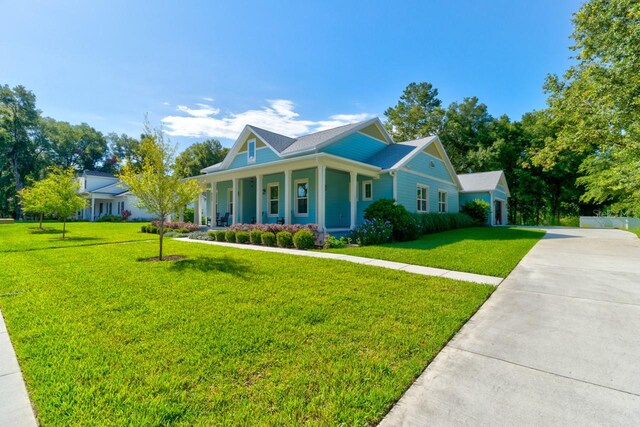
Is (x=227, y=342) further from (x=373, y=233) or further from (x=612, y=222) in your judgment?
(x=612, y=222)

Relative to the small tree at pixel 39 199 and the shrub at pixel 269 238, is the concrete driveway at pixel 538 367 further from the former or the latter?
the small tree at pixel 39 199

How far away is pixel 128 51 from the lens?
34.6ft

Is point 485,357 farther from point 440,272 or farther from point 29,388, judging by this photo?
point 29,388

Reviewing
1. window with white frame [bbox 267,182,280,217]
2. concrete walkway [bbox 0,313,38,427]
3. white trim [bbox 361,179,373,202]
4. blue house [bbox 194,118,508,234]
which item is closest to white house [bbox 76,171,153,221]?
blue house [bbox 194,118,508,234]

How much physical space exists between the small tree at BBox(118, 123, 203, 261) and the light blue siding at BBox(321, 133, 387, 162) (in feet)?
24.1

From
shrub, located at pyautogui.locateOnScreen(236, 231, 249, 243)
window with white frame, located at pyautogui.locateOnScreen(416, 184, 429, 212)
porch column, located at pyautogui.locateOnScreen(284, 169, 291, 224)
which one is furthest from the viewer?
window with white frame, located at pyautogui.locateOnScreen(416, 184, 429, 212)

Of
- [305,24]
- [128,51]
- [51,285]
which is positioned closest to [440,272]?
[51,285]

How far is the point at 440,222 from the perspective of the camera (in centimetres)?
1591

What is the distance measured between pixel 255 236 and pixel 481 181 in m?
21.4

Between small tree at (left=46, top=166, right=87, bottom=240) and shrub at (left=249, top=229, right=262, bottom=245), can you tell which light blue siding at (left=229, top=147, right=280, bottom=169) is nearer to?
shrub at (left=249, top=229, right=262, bottom=245)

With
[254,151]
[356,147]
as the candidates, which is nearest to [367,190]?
[356,147]

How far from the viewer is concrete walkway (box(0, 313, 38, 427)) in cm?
191

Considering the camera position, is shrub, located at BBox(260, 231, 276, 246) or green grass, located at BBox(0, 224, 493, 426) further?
shrub, located at BBox(260, 231, 276, 246)

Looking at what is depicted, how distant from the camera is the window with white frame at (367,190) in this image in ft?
47.5
